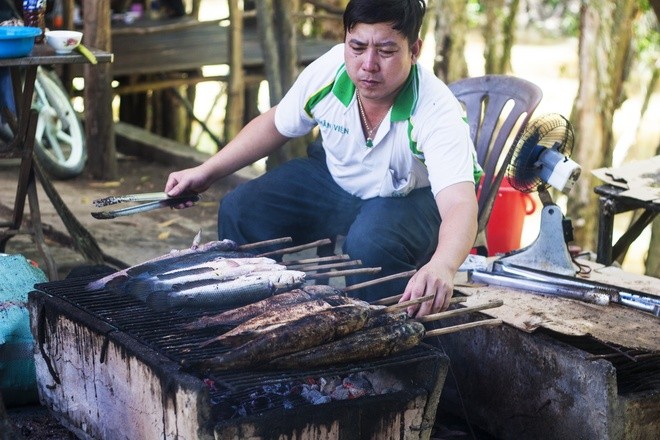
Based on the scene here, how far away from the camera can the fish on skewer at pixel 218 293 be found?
4047 millimetres

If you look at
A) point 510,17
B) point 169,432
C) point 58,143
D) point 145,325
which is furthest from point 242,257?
point 510,17

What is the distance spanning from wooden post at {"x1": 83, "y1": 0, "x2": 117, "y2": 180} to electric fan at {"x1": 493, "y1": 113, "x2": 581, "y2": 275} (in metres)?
4.48

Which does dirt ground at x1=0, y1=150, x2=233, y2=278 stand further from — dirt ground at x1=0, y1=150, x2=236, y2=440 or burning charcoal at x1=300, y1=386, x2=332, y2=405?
burning charcoal at x1=300, y1=386, x2=332, y2=405

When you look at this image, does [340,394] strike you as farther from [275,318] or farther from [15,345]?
[15,345]

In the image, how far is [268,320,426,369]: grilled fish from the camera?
3.62m

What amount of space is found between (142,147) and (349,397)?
7062mm

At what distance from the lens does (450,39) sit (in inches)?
396

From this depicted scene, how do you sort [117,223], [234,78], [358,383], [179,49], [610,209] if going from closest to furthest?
1. [358,383]
2. [610,209]
3. [117,223]
4. [234,78]
5. [179,49]

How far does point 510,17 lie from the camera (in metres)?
13.6

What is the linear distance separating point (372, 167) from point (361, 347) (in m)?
1.52

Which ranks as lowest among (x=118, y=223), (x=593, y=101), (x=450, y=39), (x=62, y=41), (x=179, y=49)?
(x=118, y=223)

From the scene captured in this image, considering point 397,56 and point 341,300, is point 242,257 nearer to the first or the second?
point 341,300

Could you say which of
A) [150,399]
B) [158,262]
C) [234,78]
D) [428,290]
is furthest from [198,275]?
[234,78]

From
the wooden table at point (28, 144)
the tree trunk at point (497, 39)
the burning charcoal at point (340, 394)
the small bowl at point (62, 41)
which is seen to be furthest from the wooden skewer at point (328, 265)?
the tree trunk at point (497, 39)
